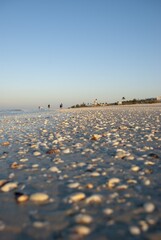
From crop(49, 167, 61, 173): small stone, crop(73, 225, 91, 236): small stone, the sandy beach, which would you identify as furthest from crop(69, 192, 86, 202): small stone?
crop(49, 167, 61, 173): small stone

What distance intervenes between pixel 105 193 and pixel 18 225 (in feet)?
4.91

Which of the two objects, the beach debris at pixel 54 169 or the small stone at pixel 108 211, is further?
the beach debris at pixel 54 169

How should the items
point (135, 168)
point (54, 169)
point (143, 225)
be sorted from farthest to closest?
point (54, 169), point (135, 168), point (143, 225)

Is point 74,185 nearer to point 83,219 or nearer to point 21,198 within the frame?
point 21,198

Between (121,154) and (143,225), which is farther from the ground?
(121,154)

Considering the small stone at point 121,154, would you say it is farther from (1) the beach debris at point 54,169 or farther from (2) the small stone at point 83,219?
(2) the small stone at point 83,219

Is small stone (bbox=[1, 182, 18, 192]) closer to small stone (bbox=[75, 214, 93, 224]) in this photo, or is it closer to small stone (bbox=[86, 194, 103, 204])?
small stone (bbox=[86, 194, 103, 204])

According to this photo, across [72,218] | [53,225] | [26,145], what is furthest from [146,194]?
[26,145]

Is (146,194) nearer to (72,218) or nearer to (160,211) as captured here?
(160,211)

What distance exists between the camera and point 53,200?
4.00m

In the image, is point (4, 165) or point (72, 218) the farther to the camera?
point (4, 165)

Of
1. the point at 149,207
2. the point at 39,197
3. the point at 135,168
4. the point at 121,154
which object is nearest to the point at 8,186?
the point at 39,197

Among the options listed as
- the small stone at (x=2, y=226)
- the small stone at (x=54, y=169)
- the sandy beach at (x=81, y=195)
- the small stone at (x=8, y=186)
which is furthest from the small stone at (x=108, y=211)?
the small stone at (x=54, y=169)

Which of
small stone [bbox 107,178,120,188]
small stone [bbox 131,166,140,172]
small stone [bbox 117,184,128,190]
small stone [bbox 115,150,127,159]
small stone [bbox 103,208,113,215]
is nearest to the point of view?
small stone [bbox 103,208,113,215]
